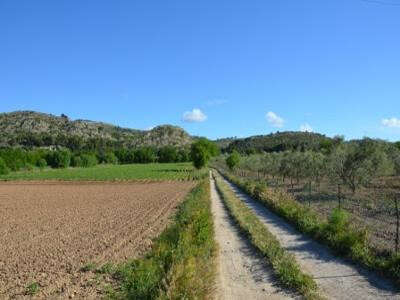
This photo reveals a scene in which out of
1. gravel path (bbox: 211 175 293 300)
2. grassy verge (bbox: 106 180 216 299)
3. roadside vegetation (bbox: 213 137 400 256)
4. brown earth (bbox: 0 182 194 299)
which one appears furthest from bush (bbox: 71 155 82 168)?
grassy verge (bbox: 106 180 216 299)

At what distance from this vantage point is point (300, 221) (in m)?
21.8

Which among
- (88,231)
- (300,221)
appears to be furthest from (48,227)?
(300,221)

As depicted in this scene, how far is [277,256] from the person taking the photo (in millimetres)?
15523

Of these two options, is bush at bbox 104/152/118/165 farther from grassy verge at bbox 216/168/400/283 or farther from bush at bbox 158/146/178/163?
grassy verge at bbox 216/168/400/283

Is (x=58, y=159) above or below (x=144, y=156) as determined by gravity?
below

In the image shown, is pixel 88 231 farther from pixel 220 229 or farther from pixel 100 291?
pixel 100 291

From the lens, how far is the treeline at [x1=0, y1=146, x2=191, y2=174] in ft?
414

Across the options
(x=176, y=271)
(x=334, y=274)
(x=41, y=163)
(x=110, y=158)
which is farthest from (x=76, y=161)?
(x=176, y=271)

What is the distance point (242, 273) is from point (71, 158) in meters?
151

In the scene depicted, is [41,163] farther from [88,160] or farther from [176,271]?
[176,271]

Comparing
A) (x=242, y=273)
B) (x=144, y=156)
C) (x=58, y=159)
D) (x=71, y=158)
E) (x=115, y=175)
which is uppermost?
(x=144, y=156)

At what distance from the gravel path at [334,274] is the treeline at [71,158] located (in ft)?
316

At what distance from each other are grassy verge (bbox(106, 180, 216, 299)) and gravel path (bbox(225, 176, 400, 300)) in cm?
280

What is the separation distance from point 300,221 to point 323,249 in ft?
A: 15.8
